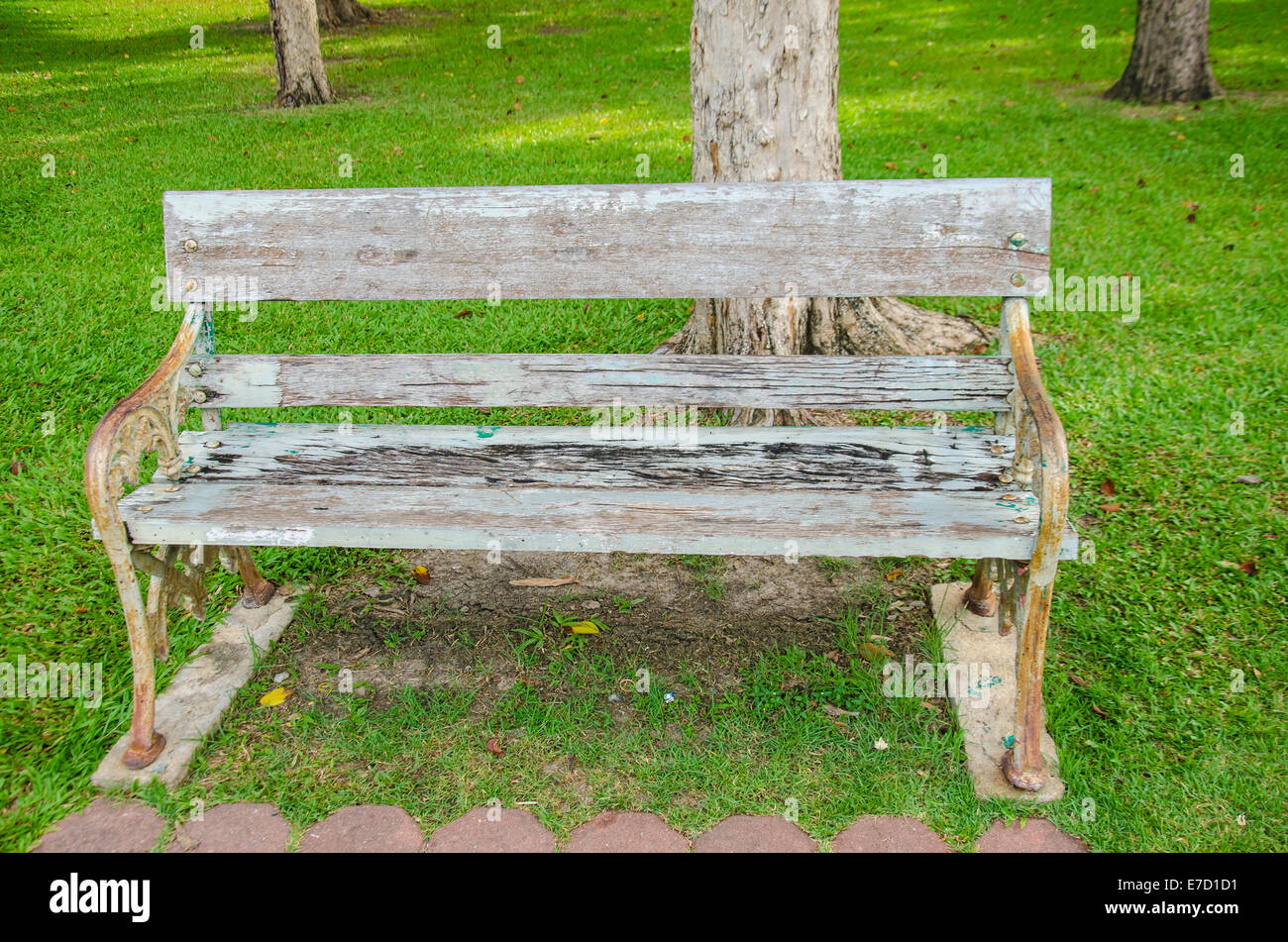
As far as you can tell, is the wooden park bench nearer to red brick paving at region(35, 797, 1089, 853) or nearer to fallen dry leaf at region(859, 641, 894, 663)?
red brick paving at region(35, 797, 1089, 853)

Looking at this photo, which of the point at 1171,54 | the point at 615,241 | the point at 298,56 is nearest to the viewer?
the point at 615,241

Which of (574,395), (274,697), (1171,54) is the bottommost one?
(274,697)

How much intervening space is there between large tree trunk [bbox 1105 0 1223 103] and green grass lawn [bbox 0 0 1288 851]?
0.88 feet

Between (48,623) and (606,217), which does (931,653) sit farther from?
(48,623)

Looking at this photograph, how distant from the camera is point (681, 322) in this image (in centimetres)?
472

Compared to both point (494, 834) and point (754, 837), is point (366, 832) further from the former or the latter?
point (754, 837)

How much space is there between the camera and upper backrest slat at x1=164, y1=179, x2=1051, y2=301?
2.62 m

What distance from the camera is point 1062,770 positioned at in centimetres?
240

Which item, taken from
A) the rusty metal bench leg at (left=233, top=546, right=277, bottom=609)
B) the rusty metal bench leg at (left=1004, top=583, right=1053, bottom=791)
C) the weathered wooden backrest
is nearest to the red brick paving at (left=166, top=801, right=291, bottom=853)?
the rusty metal bench leg at (left=233, top=546, right=277, bottom=609)

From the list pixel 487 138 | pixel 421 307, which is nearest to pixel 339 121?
pixel 487 138

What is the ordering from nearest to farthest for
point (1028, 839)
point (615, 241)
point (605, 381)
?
point (1028, 839) → point (615, 241) → point (605, 381)

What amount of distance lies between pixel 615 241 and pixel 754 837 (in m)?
1.64

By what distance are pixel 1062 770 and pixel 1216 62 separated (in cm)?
986

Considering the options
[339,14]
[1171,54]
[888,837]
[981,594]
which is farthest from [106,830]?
[339,14]
